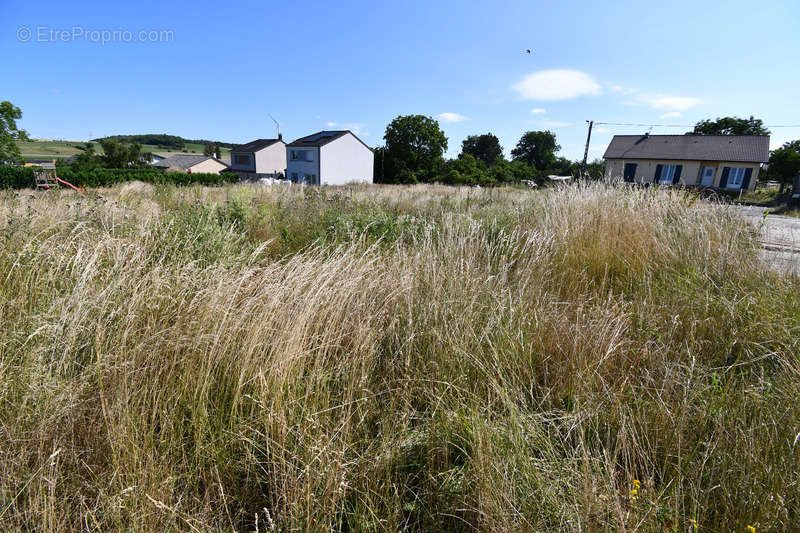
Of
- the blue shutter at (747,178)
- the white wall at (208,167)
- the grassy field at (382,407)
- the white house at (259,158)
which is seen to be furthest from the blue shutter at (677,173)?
the white wall at (208,167)

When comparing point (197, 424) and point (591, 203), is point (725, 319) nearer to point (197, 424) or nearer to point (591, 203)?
point (591, 203)

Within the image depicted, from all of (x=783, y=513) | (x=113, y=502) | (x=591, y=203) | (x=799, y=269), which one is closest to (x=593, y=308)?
(x=783, y=513)

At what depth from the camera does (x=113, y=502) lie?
132 centimetres

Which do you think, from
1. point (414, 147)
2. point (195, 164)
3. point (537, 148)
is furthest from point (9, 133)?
point (537, 148)

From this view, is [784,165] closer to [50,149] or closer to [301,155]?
[301,155]

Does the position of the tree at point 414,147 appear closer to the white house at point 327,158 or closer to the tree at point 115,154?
the white house at point 327,158

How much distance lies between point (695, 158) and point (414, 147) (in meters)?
33.2

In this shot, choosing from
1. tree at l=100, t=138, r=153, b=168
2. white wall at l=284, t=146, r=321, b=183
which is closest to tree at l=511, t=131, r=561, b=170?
white wall at l=284, t=146, r=321, b=183

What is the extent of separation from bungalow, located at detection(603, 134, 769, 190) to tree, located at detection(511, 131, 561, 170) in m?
34.0

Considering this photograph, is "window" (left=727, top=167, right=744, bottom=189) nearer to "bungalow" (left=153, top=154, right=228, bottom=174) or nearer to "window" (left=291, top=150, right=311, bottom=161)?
"window" (left=291, top=150, right=311, bottom=161)

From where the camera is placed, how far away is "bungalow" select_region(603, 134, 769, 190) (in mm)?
34062

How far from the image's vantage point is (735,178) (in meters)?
34.6

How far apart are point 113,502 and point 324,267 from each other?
161cm

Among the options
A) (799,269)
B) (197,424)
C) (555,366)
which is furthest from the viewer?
(799,269)
